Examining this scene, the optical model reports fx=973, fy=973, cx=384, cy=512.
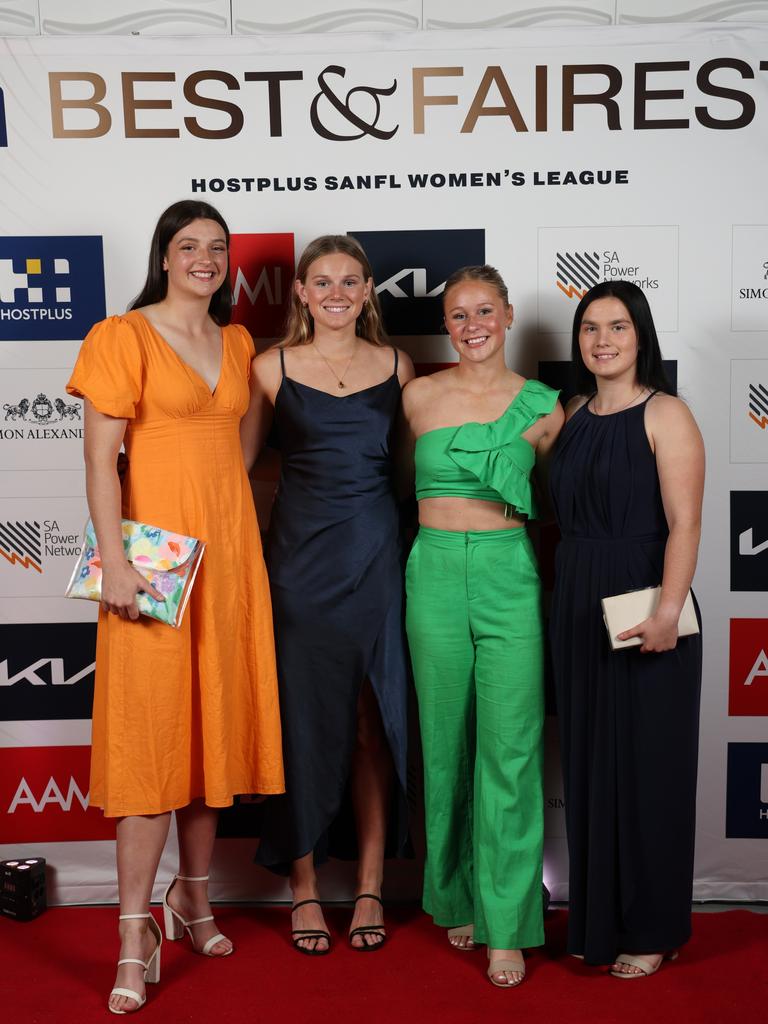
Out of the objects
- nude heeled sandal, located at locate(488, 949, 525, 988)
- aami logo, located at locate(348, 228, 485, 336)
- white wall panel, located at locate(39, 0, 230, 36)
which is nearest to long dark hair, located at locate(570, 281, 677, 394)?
aami logo, located at locate(348, 228, 485, 336)

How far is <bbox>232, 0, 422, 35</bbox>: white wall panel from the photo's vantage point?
2936mm

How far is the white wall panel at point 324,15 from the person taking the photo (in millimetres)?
2936

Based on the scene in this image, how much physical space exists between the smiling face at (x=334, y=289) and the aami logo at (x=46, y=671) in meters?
1.29

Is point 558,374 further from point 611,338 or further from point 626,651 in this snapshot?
point 626,651

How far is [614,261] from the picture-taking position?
9.82 feet

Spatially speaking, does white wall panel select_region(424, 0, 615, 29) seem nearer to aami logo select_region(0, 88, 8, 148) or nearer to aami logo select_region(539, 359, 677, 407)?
aami logo select_region(539, 359, 677, 407)

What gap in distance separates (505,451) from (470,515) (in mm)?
192

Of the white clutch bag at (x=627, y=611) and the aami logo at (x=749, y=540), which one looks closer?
the white clutch bag at (x=627, y=611)

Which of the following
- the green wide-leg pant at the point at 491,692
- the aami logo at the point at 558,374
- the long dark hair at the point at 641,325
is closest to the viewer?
the long dark hair at the point at 641,325

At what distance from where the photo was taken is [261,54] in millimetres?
2926

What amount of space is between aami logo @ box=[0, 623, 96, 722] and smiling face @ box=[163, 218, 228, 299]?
3.99 feet

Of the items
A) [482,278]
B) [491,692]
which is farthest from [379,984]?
[482,278]

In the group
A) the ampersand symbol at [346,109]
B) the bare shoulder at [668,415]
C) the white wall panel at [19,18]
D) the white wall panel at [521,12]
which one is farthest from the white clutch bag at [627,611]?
the white wall panel at [19,18]

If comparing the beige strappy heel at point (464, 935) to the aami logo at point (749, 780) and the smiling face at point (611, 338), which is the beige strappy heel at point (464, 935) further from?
the smiling face at point (611, 338)
